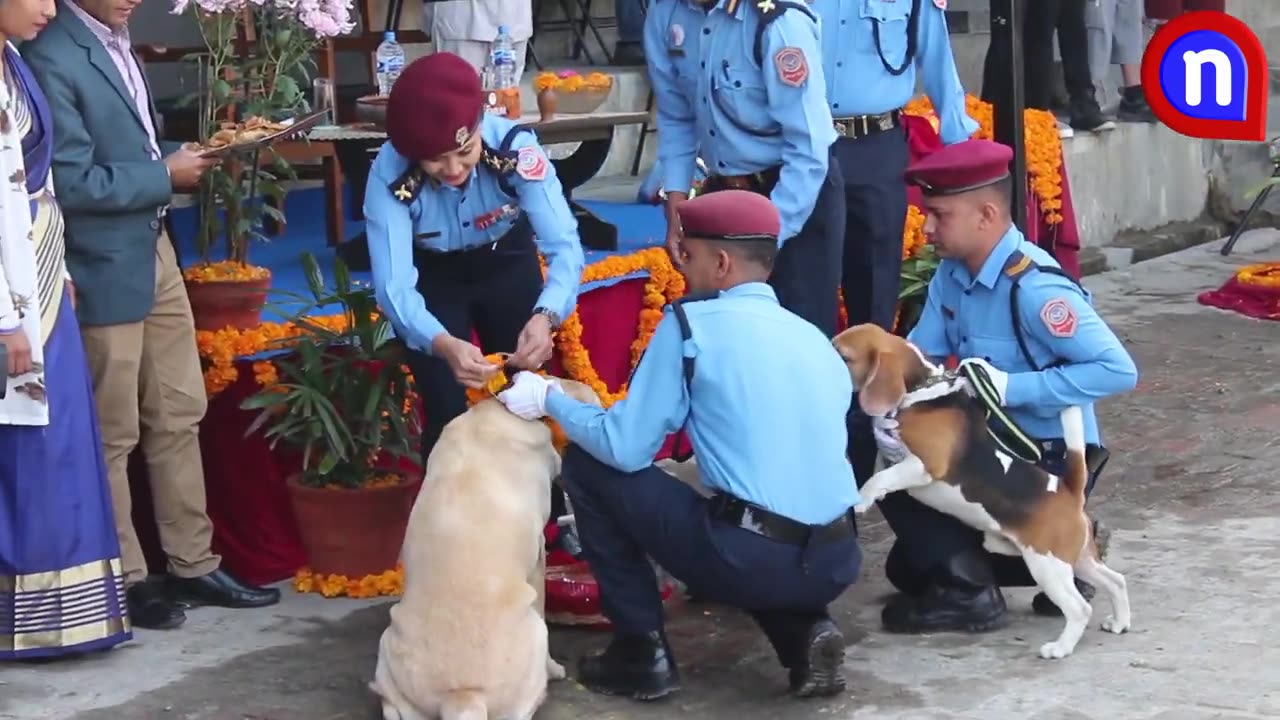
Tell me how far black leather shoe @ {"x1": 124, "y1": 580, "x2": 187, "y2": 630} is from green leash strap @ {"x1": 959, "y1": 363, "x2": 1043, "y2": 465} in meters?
2.20

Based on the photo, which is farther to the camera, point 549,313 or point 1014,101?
point 1014,101

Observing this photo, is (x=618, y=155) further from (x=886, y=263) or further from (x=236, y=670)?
(x=236, y=670)

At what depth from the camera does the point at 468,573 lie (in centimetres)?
414

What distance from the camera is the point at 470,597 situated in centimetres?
412

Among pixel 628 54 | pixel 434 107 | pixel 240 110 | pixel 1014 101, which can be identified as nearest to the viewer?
pixel 434 107

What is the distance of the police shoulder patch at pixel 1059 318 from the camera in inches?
186

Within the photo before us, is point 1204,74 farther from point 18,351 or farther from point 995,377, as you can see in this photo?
point 18,351

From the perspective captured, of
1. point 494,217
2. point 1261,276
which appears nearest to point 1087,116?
point 1261,276

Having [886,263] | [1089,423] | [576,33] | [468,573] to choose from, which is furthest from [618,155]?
[468,573]

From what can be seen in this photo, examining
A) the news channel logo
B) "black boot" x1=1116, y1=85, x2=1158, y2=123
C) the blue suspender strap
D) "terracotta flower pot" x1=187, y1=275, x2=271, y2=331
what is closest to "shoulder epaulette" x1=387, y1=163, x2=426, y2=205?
"terracotta flower pot" x1=187, y1=275, x2=271, y2=331

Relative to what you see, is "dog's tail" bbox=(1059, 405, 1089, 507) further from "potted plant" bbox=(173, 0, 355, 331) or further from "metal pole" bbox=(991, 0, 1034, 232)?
"potted plant" bbox=(173, 0, 355, 331)

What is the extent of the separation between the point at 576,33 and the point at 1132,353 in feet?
14.6

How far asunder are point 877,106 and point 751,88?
64cm

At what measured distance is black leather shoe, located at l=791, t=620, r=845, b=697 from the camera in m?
4.41
